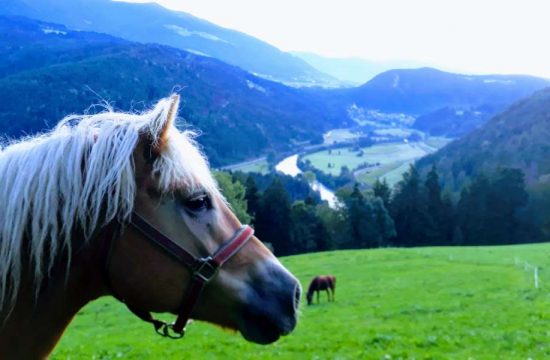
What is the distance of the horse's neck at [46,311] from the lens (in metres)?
2.81

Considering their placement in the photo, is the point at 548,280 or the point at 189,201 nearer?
the point at 189,201

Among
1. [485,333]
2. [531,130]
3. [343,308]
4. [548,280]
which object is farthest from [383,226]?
[531,130]

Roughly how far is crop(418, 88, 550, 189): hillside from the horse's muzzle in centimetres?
9792

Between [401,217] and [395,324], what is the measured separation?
54609 mm

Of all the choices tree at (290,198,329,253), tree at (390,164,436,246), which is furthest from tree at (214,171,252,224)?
tree at (390,164,436,246)

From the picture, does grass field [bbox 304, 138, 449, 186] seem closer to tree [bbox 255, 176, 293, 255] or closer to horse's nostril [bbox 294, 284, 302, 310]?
tree [bbox 255, 176, 293, 255]

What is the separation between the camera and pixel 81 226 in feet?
9.48

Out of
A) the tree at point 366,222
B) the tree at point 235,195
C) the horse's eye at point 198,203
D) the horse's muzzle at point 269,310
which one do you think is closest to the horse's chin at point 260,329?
the horse's muzzle at point 269,310

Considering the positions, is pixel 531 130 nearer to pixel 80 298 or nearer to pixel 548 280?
pixel 548 280

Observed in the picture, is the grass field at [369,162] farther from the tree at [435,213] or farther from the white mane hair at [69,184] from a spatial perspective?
the white mane hair at [69,184]

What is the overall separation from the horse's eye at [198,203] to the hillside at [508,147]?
98.1 meters

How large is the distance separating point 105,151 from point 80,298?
2.71 feet

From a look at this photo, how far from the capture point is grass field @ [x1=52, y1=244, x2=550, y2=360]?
1229 cm

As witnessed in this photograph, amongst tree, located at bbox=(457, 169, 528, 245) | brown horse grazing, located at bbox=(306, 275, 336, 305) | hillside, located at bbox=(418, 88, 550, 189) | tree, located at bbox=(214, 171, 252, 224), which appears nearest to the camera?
brown horse grazing, located at bbox=(306, 275, 336, 305)
